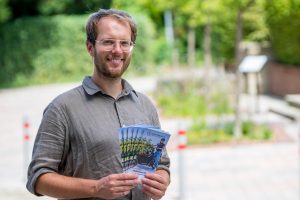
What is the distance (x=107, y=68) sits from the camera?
2730 mm

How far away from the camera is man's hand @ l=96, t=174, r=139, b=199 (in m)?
2.51

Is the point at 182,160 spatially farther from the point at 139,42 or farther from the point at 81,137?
the point at 139,42

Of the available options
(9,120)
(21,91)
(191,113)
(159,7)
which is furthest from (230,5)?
(21,91)

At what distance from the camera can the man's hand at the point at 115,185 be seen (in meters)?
2.51

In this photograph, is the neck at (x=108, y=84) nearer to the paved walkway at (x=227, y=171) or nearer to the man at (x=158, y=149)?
the man at (x=158, y=149)

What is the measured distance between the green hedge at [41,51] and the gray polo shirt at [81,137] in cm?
3028

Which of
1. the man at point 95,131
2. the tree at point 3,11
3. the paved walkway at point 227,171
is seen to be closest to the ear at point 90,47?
the man at point 95,131

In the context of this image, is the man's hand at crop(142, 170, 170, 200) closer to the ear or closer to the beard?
the beard

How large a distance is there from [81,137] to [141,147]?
25 centimetres

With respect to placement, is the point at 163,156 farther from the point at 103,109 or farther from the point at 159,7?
the point at 159,7

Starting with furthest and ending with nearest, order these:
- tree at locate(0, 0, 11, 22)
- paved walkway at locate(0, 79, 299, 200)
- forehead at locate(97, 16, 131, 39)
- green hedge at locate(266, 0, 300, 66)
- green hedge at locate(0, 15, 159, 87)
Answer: green hedge at locate(0, 15, 159, 87)
tree at locate(0, 0, 11, 22)
green hedge at locate(266, 0, 300, 66)
paved walkway at locate(0, 79, 299, 200)
forehead at locate(97, 16, 131, 39)

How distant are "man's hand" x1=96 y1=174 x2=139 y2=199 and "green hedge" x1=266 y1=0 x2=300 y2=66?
1849cm

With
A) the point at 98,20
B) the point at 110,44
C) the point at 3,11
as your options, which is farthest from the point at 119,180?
the point at 3,11

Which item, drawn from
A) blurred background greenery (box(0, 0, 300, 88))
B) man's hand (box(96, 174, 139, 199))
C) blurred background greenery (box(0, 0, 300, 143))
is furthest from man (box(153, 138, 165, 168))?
blurred background greenery (box(0, 0, 300, 88))
